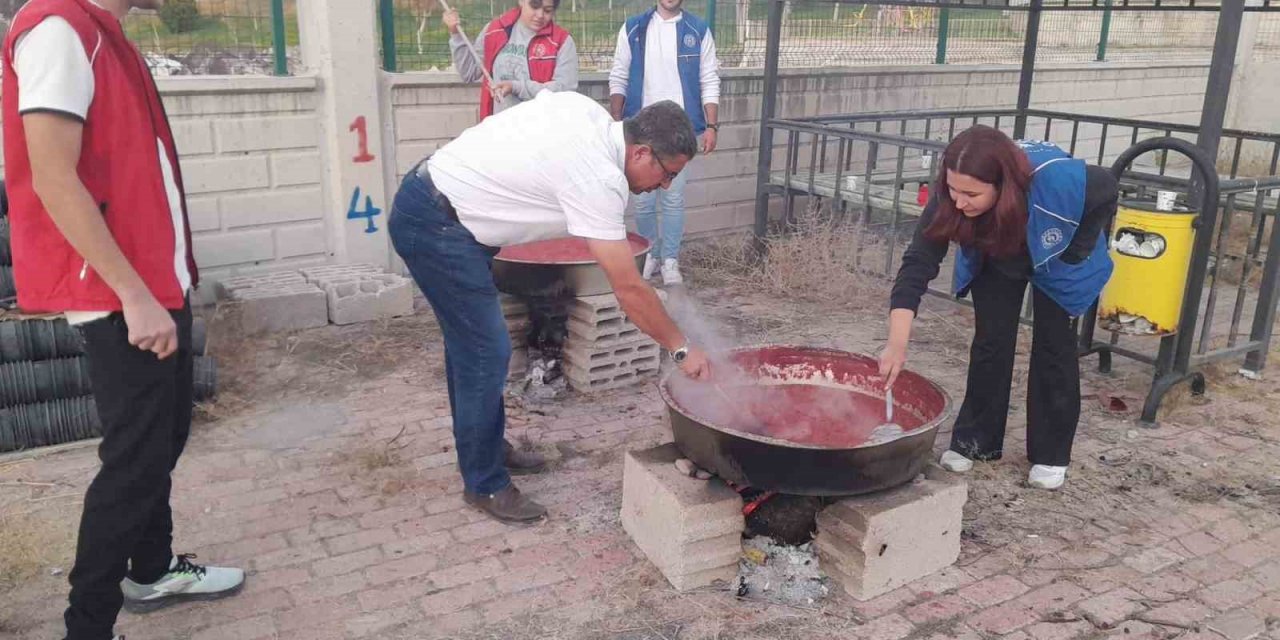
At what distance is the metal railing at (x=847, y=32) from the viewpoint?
6910 millimetres

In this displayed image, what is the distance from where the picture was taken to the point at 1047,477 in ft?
13.7

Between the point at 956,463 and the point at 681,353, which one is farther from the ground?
the point at 681,353

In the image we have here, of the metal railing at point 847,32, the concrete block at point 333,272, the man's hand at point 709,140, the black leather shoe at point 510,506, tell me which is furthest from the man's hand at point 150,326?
the man's hand at point 709,140

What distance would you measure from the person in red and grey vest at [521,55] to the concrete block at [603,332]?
1848 millimetres

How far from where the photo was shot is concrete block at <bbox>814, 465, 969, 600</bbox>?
10.7ft

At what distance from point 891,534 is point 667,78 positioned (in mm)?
4442

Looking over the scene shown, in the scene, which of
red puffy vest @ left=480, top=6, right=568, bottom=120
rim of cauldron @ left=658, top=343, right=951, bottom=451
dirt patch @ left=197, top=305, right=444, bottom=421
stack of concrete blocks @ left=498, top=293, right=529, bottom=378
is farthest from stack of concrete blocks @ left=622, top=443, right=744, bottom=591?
red puffy vest @ left=480, top=6, right=568, bottom=120

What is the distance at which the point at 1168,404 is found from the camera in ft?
16.8

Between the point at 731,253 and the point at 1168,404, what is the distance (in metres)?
3.69

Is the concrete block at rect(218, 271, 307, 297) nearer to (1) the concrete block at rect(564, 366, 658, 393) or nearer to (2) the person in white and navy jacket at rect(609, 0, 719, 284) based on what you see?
(1) the concrete block at rect(564, 366, 658, 393)

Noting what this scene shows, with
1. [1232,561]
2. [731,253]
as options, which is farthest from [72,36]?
[731,253]

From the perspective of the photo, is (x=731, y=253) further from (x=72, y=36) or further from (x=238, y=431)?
(x=72, y=36)

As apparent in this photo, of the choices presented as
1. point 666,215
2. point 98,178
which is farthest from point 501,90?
point 98,178

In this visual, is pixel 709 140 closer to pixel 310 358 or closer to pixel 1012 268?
pixel 310 358
